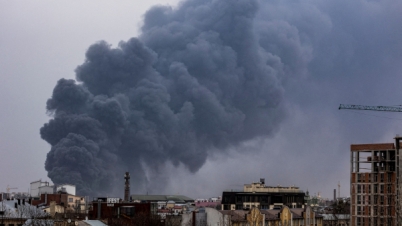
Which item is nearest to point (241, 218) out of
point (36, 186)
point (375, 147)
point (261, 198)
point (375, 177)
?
point (375, 177)

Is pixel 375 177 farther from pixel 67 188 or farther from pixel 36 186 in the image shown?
pixel 36 186

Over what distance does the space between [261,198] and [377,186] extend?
39532 millimetres

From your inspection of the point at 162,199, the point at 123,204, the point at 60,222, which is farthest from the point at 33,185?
the point at 60,222

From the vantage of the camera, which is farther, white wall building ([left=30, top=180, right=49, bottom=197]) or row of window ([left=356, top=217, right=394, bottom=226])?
white wall building ([left=30, top=180, right=49, bottom=197])

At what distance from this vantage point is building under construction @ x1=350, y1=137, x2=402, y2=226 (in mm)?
72438

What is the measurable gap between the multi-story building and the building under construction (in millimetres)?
33791

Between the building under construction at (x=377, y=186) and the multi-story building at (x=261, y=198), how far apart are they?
33.8m

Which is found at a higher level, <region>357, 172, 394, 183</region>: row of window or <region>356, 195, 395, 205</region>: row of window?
<region>357, 172, 394, 183</region>: row of window

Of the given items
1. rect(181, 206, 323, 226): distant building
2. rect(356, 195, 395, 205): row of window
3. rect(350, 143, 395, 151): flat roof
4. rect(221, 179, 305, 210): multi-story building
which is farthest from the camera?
rect(221, 179, 305, 210): multi-story building

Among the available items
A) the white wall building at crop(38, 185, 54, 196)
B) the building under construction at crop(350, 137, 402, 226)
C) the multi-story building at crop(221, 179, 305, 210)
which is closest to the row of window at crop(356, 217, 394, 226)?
the building under construction at crop(350, 137, 402, 226)

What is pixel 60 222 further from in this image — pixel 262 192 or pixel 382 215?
pixel 262 192

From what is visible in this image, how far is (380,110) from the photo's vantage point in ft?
427

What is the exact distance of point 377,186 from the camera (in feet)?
242

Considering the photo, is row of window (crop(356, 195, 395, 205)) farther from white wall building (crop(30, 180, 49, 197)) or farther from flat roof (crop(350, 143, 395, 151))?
white wall building (crop(30, 180, 49, 197))
